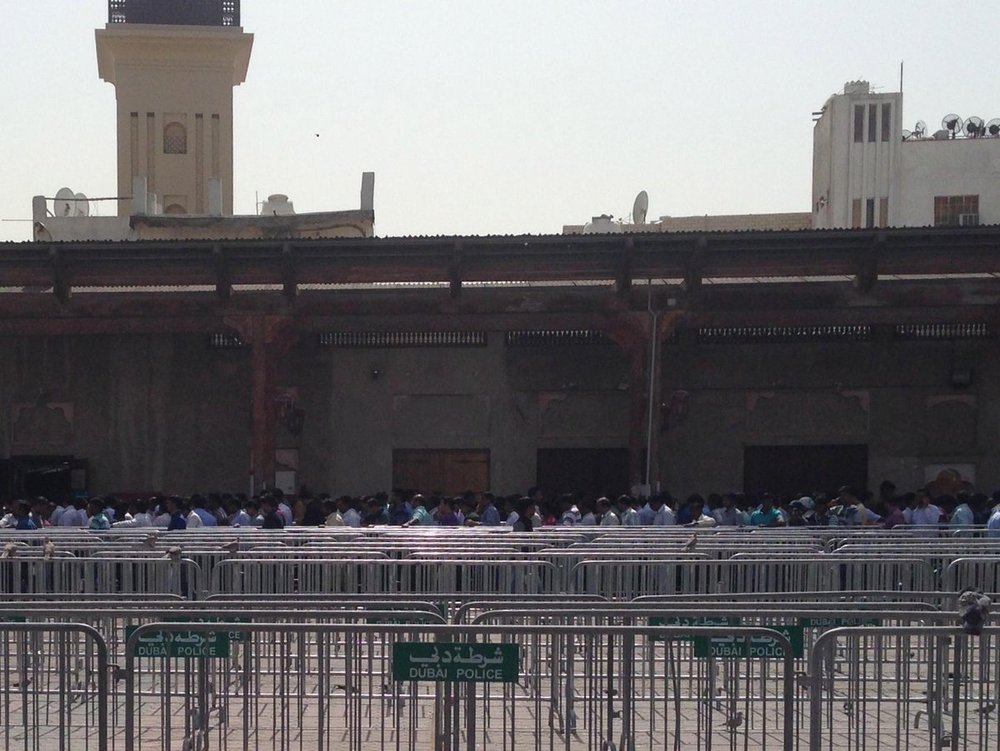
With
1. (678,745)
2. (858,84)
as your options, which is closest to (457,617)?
(678,745)

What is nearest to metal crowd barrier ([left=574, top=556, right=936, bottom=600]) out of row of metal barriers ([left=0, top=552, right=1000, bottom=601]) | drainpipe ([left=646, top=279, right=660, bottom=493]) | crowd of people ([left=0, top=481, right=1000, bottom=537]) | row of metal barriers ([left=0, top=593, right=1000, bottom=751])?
row of metal barriers ([left=0, top=552, right=1000, bottom=601])

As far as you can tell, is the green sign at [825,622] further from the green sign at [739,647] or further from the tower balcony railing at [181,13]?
the tower balcony railing at [181,13]

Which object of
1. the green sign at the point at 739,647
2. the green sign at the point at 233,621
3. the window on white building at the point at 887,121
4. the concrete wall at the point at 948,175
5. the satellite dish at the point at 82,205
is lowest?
the green sign at the point at 233,621

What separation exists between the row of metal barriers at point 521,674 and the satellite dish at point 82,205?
99.2ft

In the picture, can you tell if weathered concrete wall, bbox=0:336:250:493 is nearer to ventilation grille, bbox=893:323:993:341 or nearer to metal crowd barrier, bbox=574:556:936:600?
ventilation grille, bbox=893:323:993:341

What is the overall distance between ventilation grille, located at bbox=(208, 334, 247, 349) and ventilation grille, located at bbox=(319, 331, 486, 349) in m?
1.46

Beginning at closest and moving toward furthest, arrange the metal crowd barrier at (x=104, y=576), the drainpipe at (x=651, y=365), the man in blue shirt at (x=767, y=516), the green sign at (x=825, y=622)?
1. the green sign at (x=825, y=622)
2. the metal crowd barrier at (x=104, y=576)
3. the man in blue shirt at (x=767, y=516)
4. the drainpipe at (x=651, y=365)

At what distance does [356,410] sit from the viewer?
25141 mm

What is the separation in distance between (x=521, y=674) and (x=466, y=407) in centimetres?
1661

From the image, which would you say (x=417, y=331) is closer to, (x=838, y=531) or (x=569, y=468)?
(x=569, y=468)

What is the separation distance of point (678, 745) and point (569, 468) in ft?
59.1

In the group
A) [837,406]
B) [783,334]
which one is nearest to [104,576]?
[783,334]

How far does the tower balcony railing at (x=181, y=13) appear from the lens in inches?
1634

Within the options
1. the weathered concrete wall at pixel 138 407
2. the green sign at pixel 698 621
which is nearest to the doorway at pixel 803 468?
the weathered concrete wall at pixel 138 407
